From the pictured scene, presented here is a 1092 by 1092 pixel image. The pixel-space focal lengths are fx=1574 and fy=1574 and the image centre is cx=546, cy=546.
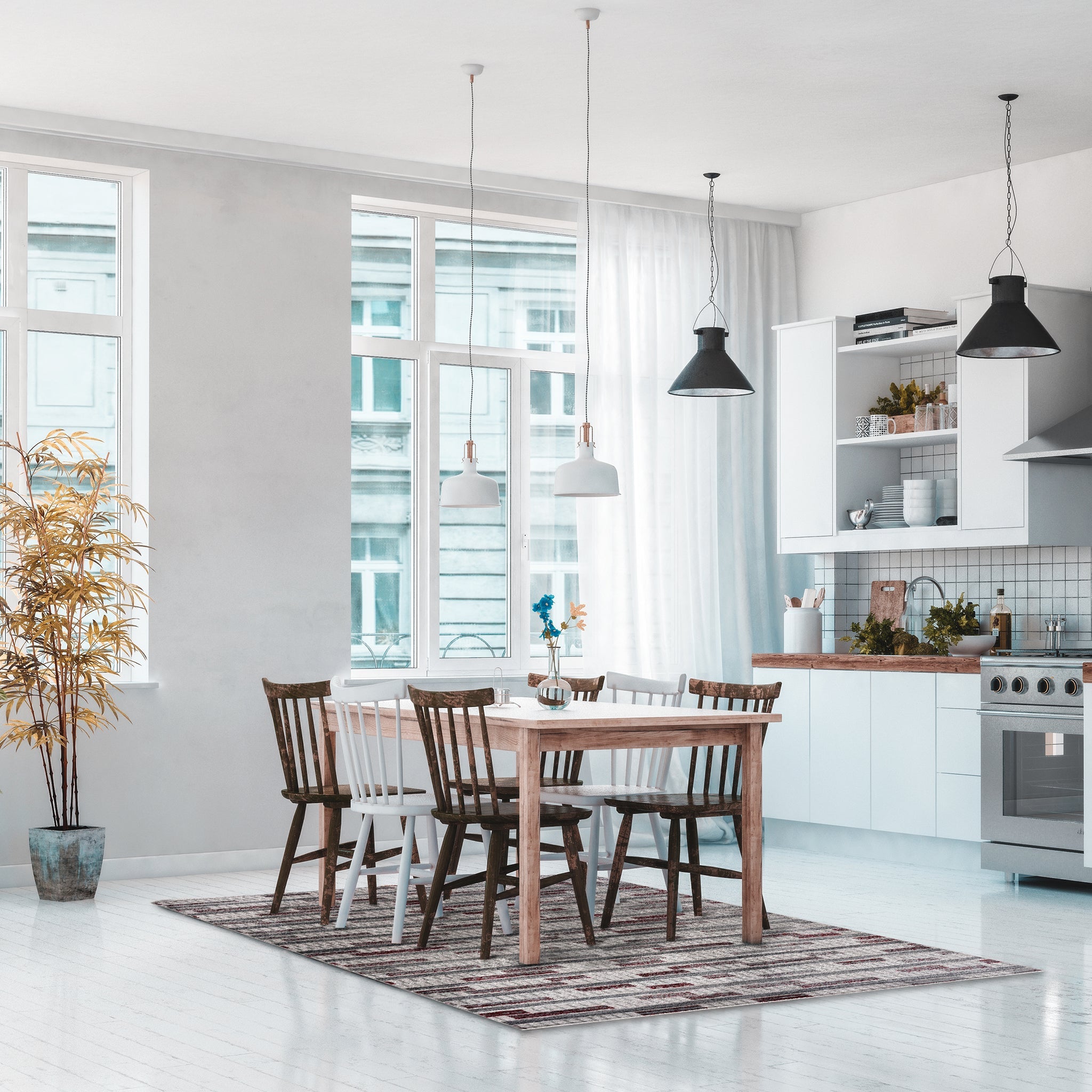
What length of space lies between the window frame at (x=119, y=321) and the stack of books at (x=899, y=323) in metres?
3.26

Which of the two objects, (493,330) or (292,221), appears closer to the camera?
(292,221)

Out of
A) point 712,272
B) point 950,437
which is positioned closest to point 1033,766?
point 950,437

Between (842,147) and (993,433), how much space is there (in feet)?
4.61

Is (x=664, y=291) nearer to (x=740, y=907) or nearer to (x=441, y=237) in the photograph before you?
(x=441, y=237)

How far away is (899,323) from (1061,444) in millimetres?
1134

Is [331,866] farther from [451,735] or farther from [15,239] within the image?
[15,239]

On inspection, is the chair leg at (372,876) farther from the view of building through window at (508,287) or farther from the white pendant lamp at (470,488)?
the view of building through window at (508,287)

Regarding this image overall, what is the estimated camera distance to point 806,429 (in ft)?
24.7

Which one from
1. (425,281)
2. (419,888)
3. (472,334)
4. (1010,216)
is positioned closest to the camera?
(419,888)

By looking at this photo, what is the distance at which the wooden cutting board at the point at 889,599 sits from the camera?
7.44 m

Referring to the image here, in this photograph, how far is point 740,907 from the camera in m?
5.77

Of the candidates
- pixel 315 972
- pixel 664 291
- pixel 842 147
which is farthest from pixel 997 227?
pixel 315 972

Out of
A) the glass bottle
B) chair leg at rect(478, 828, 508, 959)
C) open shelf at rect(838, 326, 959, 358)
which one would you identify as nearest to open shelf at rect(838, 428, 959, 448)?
open shelf at rect(838, 326, 959, 358)

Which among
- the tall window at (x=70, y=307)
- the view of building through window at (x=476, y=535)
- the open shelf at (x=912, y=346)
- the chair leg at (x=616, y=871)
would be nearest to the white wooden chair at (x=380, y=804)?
the chair leg at (x=616, y=871)
